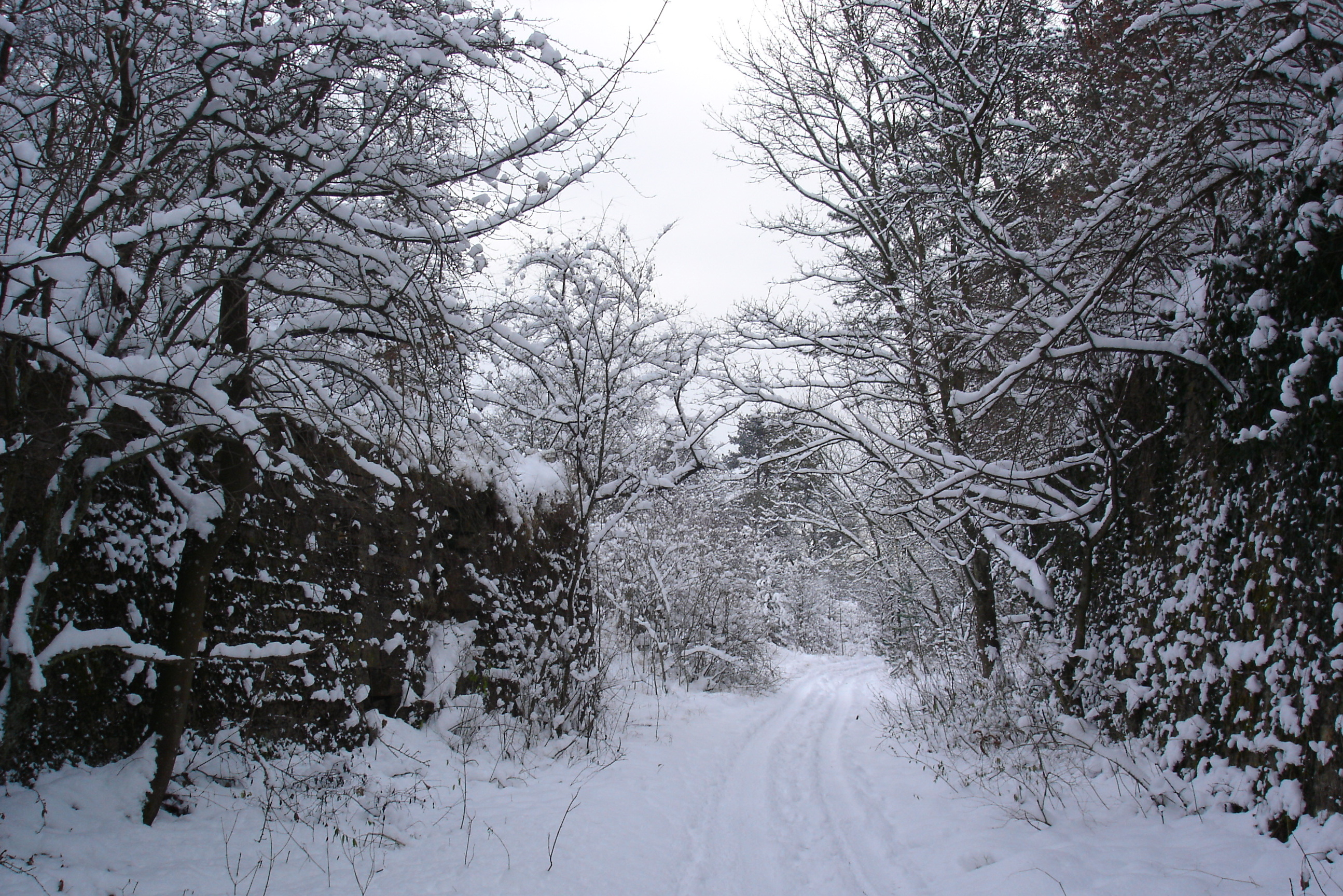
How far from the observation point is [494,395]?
5.18 meters

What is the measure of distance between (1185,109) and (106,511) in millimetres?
6741

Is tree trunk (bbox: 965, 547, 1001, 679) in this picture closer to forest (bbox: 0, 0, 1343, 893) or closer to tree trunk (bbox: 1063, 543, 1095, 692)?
forest (bbox: 0, 0, 1343, 893)

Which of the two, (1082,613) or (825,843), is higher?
(1082,613)

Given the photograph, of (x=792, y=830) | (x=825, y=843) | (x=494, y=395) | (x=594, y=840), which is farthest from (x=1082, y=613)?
(x=494, y=395)

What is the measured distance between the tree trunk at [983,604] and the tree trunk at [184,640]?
7325mm

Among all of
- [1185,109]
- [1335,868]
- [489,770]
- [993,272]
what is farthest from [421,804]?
[993,272]

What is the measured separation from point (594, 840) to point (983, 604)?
5.69 meters

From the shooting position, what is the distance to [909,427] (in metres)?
8.09

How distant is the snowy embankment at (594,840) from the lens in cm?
303

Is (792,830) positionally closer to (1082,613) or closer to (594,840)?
(594,840)

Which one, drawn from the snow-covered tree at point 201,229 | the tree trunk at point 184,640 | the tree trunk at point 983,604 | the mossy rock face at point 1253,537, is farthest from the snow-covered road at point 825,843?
the snow-covered tree at point 201,229

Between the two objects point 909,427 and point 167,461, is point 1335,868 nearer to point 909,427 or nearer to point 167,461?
point 909,427

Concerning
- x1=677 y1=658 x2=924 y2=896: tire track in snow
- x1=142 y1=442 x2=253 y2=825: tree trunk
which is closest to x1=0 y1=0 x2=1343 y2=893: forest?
x1=142 y1=442 x2=253 y2=825: tree trunk

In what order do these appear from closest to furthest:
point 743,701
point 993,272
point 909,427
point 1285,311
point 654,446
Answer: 1. point 1285,311
2. point 993,272
3. point 909,427
4. point 654,446
5. point 743,701
